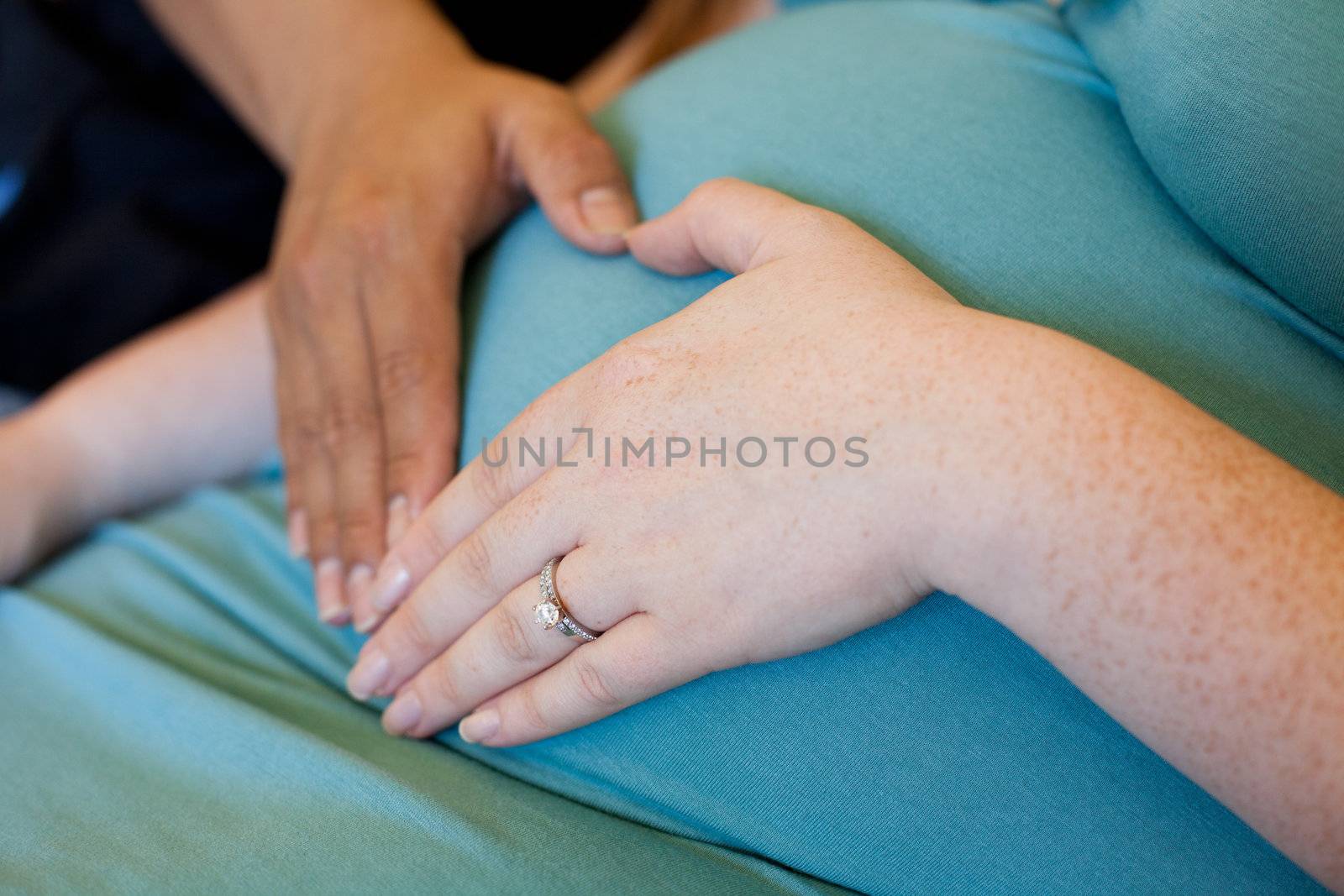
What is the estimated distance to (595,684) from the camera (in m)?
0.68

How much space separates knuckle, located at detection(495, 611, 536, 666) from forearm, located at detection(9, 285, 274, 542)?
2.07 ft

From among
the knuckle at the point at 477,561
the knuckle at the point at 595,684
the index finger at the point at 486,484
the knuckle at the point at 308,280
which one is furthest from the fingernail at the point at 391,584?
the knuckle at the point at 308,280

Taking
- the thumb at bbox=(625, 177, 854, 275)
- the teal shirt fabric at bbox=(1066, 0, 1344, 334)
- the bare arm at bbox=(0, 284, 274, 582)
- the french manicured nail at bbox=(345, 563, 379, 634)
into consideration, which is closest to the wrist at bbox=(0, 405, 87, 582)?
the bare arm at bbox=(0, 284, 274, 582)

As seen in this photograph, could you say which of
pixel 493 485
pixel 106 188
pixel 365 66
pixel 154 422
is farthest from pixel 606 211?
pixel 106 188

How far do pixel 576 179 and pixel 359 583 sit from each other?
43cm

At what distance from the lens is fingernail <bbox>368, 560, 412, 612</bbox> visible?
831 millimetres

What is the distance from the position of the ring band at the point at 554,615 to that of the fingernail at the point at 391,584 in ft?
0.61

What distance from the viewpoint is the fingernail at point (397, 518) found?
880 millimetres

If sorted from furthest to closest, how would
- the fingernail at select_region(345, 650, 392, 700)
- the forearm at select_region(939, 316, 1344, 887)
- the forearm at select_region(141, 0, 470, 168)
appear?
the forearm at select_region(141, 0, 470, 168) < the fingernail at select_region(345, 650, 392, 700) < the forearm at select_region(939, 316, 1344, 887)

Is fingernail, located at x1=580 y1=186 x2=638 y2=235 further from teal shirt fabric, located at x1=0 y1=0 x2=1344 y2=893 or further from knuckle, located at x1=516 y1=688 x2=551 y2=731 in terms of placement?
knuckle, located at x1=516 y1=688 x2=551 y2=731

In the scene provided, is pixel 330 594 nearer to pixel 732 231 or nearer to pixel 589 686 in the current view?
pixel 589 686

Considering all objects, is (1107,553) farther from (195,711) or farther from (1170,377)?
(195,711)

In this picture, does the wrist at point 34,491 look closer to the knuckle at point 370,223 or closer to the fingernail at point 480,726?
the knuckle at point 370,223

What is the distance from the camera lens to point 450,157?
0.97 meters
